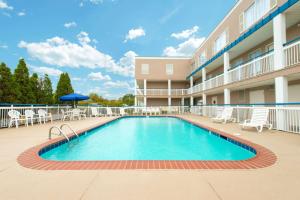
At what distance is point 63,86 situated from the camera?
20.8 m

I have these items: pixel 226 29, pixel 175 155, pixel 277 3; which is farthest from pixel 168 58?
pixel 175 155

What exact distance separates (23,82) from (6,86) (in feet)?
5.76

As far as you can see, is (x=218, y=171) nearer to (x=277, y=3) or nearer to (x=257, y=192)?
(x=257, y=192)

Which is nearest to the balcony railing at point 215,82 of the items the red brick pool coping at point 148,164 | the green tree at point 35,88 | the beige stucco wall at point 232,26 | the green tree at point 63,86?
the beige stucco wall at point 232,26

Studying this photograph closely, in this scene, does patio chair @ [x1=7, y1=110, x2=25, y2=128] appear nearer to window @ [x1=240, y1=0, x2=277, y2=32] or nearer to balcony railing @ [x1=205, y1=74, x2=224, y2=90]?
balcony railing @ [x1=205, y1=74, x2=224, y2=90]

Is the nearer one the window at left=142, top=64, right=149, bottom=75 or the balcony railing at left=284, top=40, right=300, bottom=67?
the balcony railing at left=284, top=40, right=300, bottom=67

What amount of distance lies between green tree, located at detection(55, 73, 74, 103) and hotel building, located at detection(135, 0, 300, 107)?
858 centimetres

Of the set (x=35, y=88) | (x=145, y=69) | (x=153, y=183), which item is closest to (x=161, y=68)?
(x=145, y=69)

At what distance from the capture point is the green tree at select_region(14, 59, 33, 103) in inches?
622

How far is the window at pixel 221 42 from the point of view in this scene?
1655 cm

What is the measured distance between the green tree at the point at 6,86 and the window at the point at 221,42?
18.3 m

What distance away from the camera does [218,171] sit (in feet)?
10.4

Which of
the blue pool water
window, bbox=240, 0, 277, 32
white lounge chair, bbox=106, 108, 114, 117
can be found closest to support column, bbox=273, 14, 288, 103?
window, bbox=240, 0, 277, 32

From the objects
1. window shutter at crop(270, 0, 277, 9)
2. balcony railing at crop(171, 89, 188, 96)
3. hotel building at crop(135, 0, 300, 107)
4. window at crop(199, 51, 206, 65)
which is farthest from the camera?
balcony railing at crop(171, 89, 188, 96)
